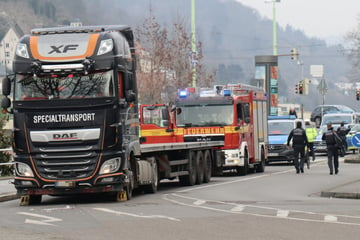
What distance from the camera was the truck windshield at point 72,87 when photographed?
867 inches

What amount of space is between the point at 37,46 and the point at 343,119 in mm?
44859

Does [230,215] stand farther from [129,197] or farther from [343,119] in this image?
[343,119]

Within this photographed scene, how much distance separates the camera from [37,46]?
73.0ft

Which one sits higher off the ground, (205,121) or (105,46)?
(105,46)

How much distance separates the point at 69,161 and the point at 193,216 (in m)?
4.50

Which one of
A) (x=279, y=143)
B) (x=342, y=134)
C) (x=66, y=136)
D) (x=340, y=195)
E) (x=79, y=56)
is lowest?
(x=340, y=195)

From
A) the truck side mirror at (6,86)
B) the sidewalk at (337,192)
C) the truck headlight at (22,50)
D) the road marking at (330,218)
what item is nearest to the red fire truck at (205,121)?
the sidewalk at (337,192)

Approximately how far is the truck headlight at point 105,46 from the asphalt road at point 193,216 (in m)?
3.09

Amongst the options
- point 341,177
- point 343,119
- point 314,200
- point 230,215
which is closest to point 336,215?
point 230,215

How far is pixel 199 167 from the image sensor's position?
3064 cm

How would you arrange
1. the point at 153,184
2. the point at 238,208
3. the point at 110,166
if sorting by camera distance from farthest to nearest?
the point at 153,184 → the point at 110,166 → the point at 238,208

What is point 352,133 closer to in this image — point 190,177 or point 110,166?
point 190,177

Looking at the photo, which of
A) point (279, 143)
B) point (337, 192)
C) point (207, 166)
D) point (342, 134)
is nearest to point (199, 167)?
point (207, 166)

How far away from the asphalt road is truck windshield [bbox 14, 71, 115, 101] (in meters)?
2.22
